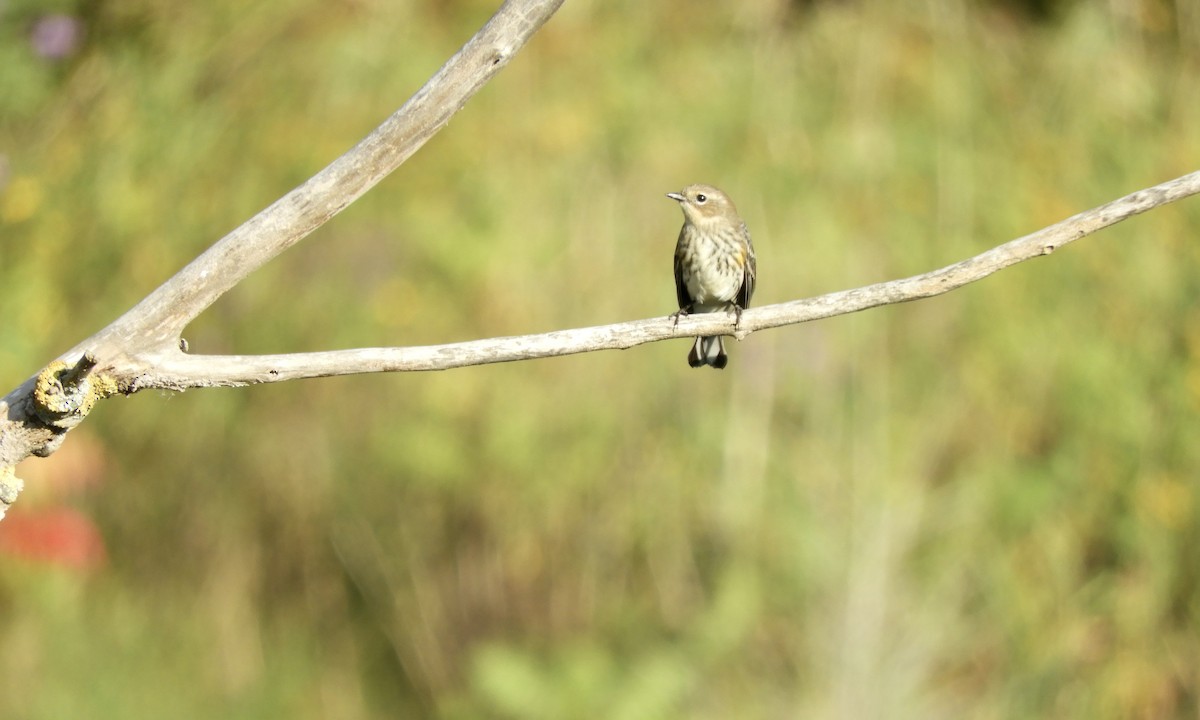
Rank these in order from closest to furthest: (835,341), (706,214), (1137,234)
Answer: (706,214) < (835,341) < (1137,234)

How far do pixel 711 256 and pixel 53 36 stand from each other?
10.1ft

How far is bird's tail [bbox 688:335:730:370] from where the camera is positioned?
4.23 m

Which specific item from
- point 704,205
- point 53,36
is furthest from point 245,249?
point 53,36

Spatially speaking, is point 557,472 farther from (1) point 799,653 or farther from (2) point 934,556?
(2) point 934,556

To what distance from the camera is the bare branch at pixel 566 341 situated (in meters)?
2.13

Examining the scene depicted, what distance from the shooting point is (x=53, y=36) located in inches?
223

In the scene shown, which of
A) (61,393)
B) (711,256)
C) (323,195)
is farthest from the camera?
(711,256)

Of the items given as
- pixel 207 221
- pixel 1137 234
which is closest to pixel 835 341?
pixel 1137 234

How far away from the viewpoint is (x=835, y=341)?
21.6ft

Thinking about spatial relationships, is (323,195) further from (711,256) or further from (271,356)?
(711,256)

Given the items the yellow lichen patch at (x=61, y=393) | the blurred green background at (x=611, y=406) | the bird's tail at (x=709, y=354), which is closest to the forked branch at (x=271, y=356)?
the yellow lichen patch at (x=61, y=393)

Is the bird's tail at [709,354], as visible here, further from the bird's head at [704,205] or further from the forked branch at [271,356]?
the forked branch at [271,356]

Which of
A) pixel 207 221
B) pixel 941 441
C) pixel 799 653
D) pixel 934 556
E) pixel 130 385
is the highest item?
pixel 207 221

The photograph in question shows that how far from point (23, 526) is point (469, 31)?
320cm
